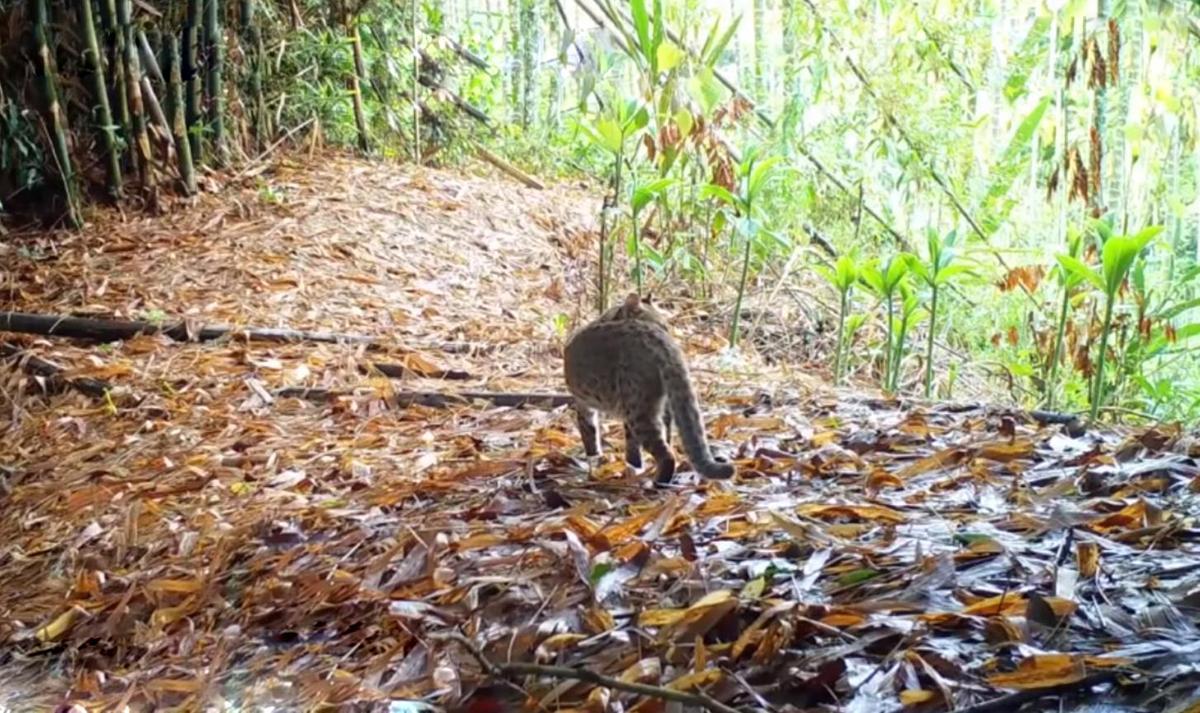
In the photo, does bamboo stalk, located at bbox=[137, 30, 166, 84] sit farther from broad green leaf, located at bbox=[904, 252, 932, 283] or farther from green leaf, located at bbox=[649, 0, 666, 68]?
broad green leaf, located at bbox=[904, 252, 932, 283]

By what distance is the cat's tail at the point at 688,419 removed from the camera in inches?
99.3

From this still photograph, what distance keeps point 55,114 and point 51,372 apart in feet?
5.69

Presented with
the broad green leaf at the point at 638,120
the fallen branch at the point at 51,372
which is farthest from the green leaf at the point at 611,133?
the fallen branch at the point at 51,372

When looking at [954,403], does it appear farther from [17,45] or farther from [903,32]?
[17,45]

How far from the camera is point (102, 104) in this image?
5.29 m

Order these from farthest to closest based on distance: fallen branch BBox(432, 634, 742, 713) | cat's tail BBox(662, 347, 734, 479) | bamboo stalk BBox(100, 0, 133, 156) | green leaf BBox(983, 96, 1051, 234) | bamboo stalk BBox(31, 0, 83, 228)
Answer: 1. green leaf BBox(983, 96, 1051, 234)
2. bamboo stalk BBox(100, 0, 133, 156)
3. bamboo stalk BBox(31, 0, 83, 228)
4. cat's tail BBox(662, 347, 734, 479)
5. fallen branch BBox(432, 634, 742, 713)

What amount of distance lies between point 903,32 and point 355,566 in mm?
4053

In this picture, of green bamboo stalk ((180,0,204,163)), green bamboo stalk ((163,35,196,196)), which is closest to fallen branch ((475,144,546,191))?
green bamboo stalk ((180,0,204,163))

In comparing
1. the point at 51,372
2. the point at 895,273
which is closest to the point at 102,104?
the point at 51,372

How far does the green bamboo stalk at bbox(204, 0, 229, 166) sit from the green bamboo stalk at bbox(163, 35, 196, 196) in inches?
7.3

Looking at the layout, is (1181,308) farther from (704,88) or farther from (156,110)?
(156,110)

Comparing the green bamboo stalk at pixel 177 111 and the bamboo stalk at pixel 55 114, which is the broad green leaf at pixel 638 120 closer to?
the green bamboo stalk at pixel 177 111

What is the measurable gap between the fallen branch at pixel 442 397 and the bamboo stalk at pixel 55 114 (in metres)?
2.18

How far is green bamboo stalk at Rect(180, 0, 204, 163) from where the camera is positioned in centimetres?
557
